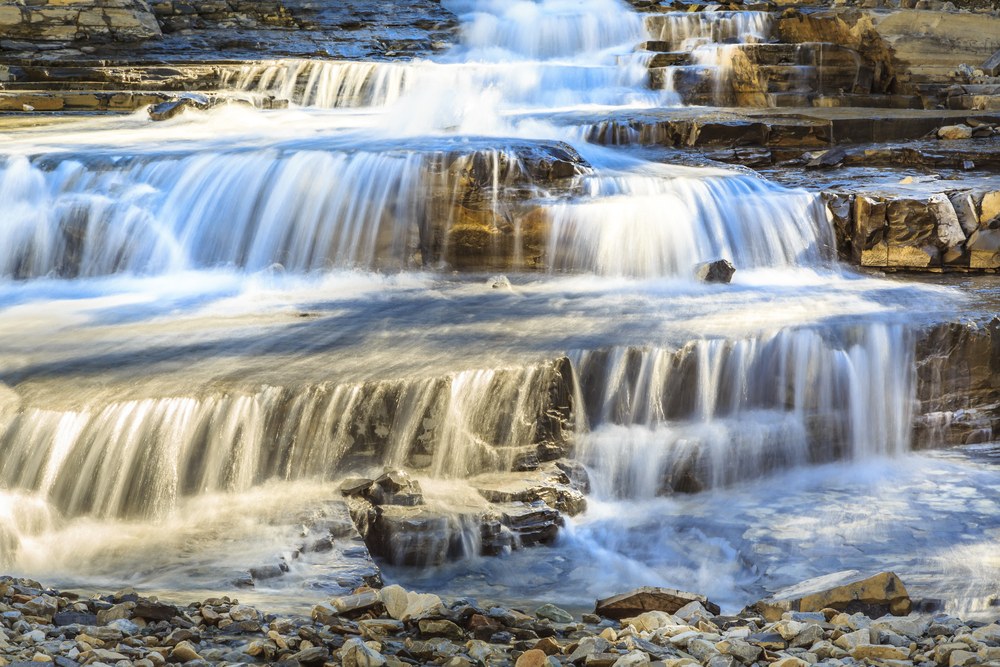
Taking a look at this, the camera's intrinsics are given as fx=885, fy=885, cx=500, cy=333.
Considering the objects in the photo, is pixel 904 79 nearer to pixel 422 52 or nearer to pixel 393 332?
pixel 422 52

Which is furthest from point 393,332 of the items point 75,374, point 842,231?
point 842,231

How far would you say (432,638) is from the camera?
337 centimetres

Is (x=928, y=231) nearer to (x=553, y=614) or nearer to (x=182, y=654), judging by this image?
(x=553, y=614)

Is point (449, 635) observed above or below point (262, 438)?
below

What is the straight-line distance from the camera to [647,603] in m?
3.95

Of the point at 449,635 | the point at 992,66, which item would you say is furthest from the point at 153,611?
the point at 992,66

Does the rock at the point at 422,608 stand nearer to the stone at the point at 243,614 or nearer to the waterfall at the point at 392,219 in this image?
the stone at the point at 243,614

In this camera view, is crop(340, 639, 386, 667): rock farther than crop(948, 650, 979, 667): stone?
No

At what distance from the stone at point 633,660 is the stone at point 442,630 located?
A: 2.06ft

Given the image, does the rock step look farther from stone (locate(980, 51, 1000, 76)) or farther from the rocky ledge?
stone (locate(980, 51, 1000, 76))

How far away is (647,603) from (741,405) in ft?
8.72

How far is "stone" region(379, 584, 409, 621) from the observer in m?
3.55

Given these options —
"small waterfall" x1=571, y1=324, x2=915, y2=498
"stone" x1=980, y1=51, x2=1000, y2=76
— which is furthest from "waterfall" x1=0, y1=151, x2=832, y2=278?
"stone" x1=980, y1=51, x2=1000, y2=76

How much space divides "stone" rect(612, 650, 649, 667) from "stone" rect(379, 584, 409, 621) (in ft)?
2.97
